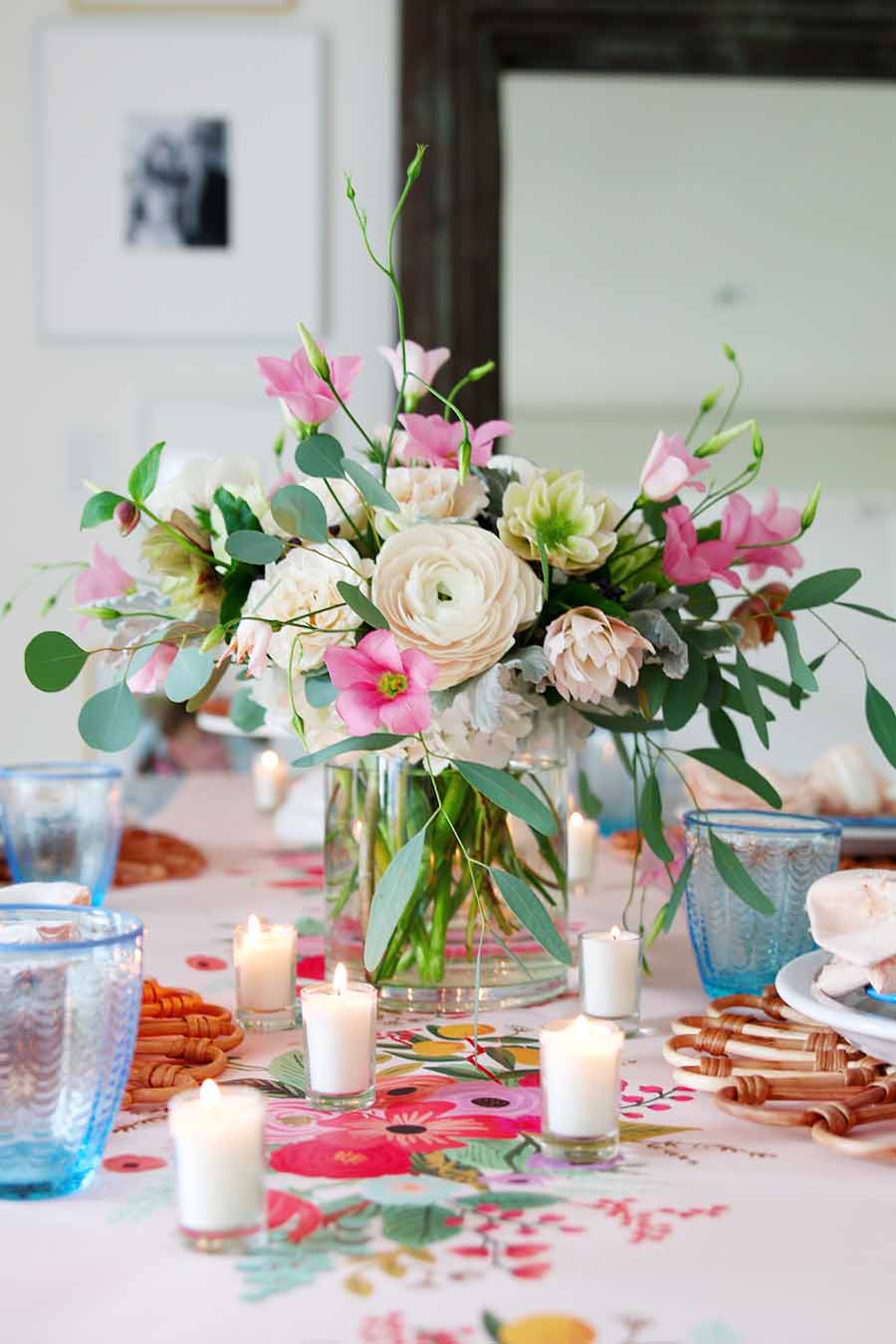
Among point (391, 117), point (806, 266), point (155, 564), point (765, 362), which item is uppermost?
point (391, 117)

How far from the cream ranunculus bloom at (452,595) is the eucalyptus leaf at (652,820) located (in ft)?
0.49

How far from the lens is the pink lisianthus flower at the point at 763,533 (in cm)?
Answer: 92

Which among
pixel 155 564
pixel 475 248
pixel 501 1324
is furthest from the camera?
pixel 475 248

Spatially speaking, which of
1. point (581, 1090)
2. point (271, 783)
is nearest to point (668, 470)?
point (581, 1090)

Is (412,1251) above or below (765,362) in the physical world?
below

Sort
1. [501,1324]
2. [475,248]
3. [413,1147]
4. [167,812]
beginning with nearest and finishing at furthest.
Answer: [501,1324], [413,1147], [167,812], [475,248]

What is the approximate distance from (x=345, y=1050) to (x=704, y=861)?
11.6 inches

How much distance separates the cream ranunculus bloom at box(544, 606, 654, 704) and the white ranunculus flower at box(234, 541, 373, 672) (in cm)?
11

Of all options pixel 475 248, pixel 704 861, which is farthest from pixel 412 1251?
pixel 475 248

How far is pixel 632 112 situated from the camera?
2906 mm

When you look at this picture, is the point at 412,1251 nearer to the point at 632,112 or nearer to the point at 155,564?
the point at 155,564

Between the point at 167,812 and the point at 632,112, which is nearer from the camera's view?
the point at 167,812

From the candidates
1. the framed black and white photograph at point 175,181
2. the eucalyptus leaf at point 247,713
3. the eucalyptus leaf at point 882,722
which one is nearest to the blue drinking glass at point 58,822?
the eucalyptus leaf at point 247,713

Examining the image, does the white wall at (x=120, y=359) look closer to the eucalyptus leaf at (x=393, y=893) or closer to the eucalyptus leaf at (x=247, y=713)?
the eucalyptus leaf at (x=247, y=713)
